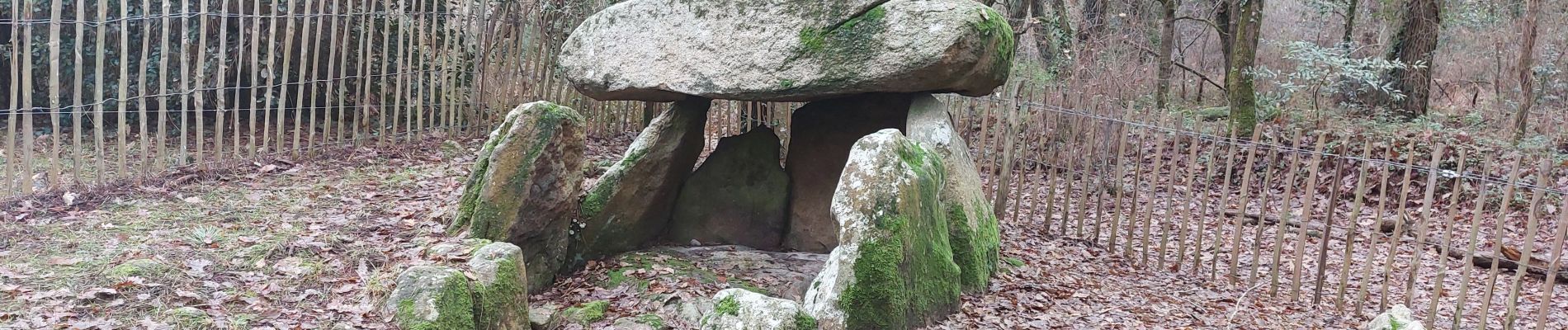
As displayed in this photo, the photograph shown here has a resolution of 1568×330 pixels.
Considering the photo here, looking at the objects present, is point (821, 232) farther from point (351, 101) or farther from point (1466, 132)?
point (1466, 132)

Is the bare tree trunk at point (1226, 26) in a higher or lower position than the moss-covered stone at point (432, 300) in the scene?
higher

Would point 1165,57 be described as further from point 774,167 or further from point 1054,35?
point 774,167

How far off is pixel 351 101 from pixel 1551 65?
11.5 meters

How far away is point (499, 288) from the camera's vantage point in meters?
4.68

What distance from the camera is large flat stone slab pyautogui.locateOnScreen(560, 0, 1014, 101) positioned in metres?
5.24

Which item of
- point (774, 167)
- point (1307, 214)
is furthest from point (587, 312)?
point (1307, 214)

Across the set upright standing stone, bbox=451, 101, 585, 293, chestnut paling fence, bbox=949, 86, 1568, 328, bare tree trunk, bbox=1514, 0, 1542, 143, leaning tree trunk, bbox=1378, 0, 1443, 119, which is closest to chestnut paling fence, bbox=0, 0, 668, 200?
upright standing stone, bbox=451, 101, 585, 293

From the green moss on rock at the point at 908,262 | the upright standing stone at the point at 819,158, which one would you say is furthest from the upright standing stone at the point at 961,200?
the upright standing stone at the point at 819,158

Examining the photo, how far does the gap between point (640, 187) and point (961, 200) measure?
209 cm

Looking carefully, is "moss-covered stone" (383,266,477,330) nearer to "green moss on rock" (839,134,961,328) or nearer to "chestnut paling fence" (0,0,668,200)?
"green moss on rock" (839,134,961,328)

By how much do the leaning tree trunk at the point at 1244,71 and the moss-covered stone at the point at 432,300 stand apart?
7905mm

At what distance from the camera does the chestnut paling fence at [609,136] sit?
6000mm

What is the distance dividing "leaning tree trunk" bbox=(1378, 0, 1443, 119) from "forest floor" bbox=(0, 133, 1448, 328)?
18.7ft

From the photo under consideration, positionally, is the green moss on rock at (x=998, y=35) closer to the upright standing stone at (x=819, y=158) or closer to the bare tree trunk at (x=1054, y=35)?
the upright standing stone at (x=819, y=158)
